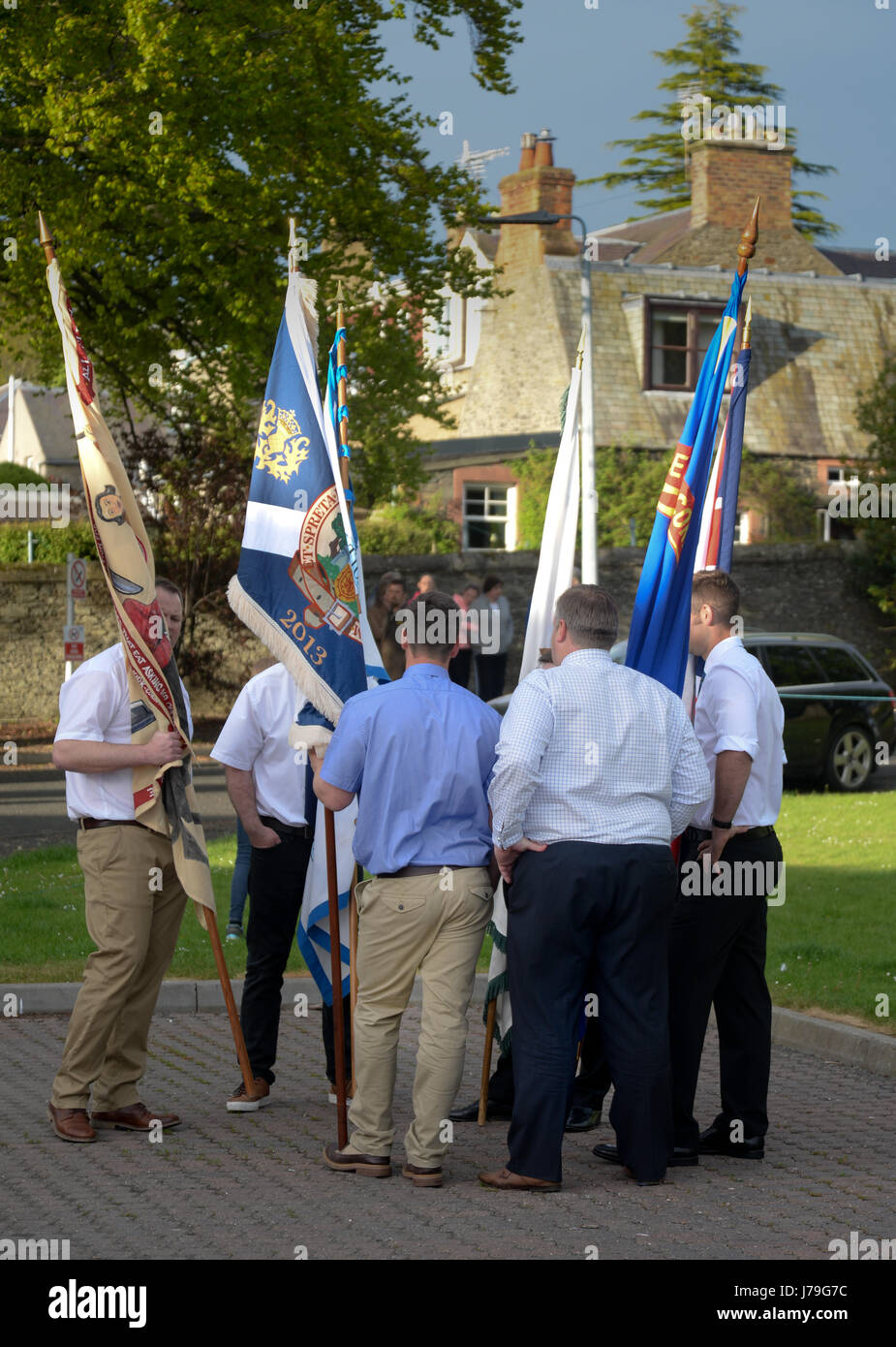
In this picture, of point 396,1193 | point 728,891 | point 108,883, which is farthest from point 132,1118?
point 728,891

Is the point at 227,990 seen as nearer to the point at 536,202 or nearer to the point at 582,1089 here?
the point at 582,1089

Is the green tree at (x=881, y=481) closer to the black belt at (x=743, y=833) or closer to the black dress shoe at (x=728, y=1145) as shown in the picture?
the black belt at (x=743, y=833)

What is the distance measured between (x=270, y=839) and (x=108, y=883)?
81 cm

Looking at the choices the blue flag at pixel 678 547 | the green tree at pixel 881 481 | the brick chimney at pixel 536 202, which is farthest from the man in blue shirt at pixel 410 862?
the brick chimney at pixel 536 202

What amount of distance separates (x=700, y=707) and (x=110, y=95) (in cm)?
→ 1515

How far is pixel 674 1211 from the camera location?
224 inches

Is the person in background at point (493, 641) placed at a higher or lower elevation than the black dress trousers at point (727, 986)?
higher

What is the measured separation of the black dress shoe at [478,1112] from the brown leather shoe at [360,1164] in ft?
3.30

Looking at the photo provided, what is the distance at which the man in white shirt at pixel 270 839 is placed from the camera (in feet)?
23.6

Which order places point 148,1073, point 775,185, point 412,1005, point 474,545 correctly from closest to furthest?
point 148,1073 < point 412,1005 < point 474,545 < point 775,185

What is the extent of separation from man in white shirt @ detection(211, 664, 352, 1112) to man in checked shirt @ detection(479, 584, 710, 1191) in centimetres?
149

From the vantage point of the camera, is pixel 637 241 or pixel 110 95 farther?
pixel 637 241
